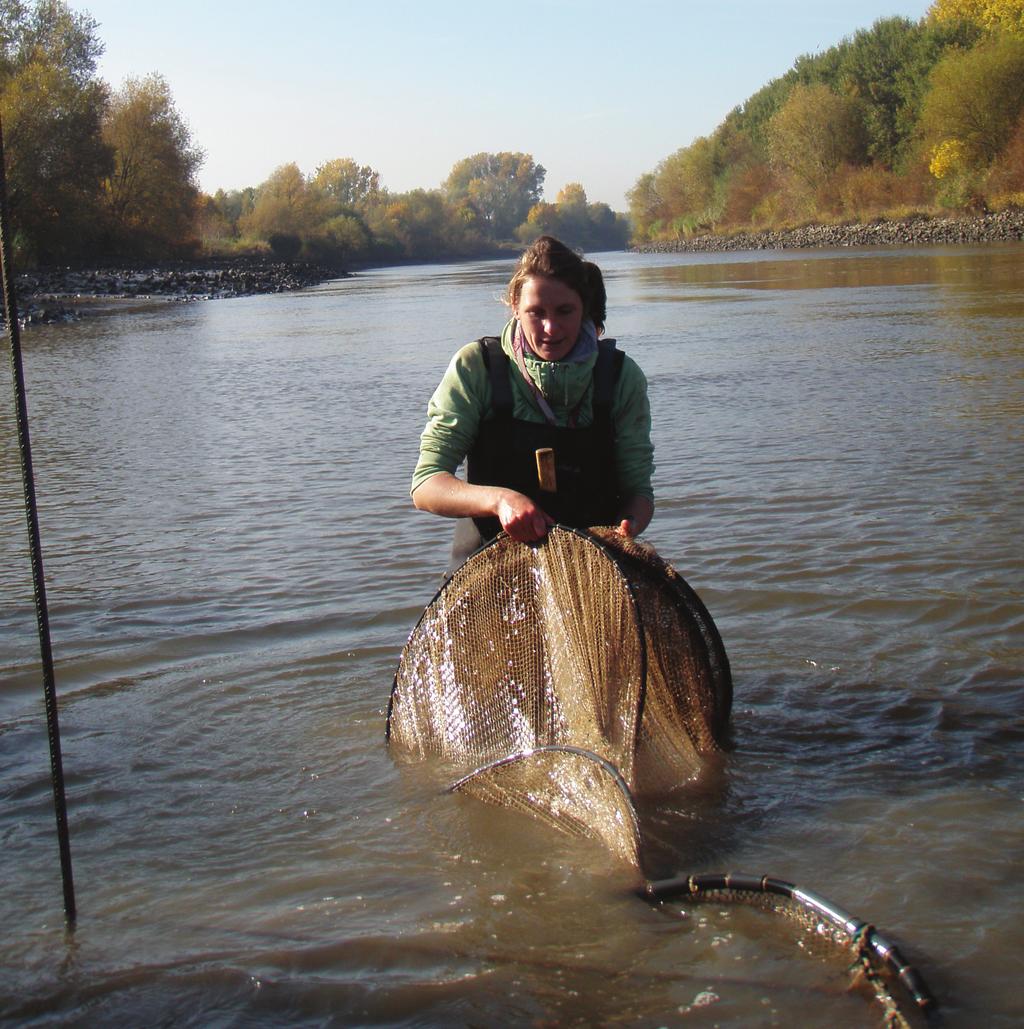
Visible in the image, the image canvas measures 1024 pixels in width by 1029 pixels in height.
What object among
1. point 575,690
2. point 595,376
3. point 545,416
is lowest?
point 575,690

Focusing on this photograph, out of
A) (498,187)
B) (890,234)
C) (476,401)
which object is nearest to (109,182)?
(890,234)

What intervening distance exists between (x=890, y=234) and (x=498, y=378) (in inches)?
2607

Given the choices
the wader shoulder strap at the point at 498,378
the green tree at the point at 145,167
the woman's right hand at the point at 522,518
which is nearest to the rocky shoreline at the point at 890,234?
the green tree at the point at 145,167

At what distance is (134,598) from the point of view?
732 cm

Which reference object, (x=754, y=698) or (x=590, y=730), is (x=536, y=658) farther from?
(x=754, y=698)

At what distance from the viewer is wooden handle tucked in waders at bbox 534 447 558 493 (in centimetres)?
419

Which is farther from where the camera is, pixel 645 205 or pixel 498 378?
pixel 645 205

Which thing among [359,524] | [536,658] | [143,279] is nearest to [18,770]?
[536,658]

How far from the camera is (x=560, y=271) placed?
13.9 feet

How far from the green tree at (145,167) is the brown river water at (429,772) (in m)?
68.7

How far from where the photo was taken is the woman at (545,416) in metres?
4.29

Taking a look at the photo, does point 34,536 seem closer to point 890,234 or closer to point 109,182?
point 890,234

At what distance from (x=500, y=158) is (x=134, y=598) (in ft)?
585

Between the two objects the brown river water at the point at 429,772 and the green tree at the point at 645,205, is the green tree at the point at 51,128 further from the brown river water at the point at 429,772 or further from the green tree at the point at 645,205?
the green tree at the point at 645,205
